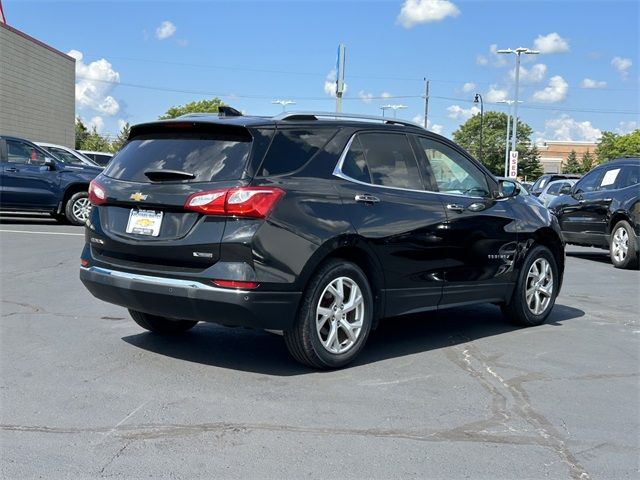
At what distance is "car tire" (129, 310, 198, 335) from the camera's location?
5.86 m

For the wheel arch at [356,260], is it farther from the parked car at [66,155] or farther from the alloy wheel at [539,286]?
the parked car at [66,155]

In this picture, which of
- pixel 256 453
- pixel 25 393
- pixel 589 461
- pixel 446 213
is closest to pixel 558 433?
pixel 589 461

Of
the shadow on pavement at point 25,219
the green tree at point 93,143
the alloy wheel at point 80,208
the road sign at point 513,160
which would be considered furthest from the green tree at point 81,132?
the alloy wheel at point 80,208

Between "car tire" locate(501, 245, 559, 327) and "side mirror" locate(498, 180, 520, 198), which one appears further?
"car tire" locate(501, 245, 559, 327)

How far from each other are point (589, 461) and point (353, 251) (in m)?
2.16

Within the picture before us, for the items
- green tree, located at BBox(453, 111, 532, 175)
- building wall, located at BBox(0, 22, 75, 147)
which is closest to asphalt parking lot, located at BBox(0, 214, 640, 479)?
building wall, located at BBox(0, 22, 75, 147)

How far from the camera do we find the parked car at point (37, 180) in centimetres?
1532

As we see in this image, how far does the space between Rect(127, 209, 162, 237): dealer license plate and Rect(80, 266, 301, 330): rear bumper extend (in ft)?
0.99

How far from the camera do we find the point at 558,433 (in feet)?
13.3

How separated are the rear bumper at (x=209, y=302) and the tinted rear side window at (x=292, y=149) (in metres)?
0.82

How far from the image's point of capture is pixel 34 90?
32.2 metres

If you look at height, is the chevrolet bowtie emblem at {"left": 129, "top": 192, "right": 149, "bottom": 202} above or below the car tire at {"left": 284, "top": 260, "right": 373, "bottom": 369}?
above

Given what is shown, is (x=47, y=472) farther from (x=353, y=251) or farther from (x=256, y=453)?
(x=353, y=251)

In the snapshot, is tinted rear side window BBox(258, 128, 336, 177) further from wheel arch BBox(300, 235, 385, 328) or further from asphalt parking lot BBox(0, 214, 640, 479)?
asphalt parking lot BBox(0, 214, 640, 479)
